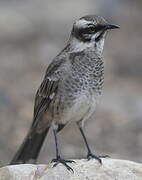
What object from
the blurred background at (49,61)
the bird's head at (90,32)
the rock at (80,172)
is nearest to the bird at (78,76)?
the bird's head at (90,32)

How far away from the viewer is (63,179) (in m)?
8.93

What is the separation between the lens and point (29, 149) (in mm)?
10758

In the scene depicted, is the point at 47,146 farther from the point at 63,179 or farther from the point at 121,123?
the point at 63,179

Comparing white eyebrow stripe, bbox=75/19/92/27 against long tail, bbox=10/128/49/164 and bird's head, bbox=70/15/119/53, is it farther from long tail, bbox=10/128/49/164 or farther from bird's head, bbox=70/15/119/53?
long tail, bbox=10/128/49/164

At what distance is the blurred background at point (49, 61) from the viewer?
13164 mm

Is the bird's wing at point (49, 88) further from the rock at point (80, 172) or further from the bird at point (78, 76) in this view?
the rock at point (80, 172)

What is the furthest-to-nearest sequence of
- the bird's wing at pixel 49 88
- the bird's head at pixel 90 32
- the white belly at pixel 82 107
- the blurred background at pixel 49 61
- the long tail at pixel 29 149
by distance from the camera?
1. the blurred background at pixel 49 61
2. the long tail at pixel 29 149
3. the bird's wing at pixel 49 88
4. the white belly at pixel 82 107
5. the bird's head at pixel 90 32

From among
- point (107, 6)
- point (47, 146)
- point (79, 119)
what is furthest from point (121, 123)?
point (107, 6)

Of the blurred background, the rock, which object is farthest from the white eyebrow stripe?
the blurred background

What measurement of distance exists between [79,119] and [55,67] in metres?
0.68

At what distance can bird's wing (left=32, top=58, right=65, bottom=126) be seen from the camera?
32.3 feet

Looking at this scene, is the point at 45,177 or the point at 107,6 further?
the point at 107,6

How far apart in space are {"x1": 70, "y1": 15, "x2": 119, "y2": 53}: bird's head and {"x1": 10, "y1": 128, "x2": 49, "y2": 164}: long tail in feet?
4.94

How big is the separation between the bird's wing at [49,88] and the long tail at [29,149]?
52cm
